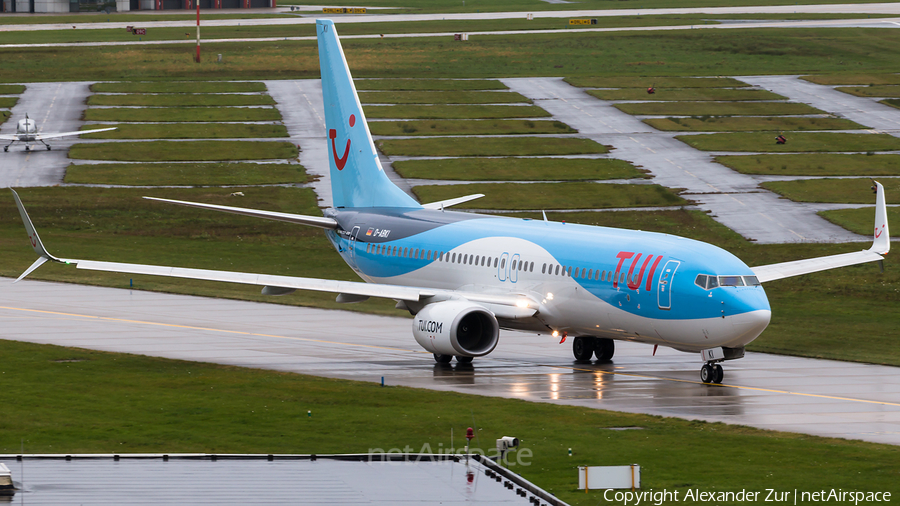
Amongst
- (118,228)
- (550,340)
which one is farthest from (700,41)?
(550,340)

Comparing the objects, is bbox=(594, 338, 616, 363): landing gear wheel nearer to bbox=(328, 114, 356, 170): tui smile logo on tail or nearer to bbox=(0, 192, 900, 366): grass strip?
bbox=(0, 192, 900, 366): grass strip

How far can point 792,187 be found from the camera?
8669 cm

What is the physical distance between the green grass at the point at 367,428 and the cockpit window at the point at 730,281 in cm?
573

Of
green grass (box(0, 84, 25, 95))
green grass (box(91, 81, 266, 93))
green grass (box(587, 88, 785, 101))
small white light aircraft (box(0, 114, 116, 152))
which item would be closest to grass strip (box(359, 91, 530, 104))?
green grass (box(587, 88, 785, 101))

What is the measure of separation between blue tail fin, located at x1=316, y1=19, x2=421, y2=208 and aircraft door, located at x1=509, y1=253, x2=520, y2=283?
29.8 feet

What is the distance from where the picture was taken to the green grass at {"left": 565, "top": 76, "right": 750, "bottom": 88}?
133 metres

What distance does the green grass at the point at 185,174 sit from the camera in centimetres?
8812

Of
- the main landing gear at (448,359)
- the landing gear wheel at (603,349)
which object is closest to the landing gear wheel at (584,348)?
the landing gear wheel at (603,349)

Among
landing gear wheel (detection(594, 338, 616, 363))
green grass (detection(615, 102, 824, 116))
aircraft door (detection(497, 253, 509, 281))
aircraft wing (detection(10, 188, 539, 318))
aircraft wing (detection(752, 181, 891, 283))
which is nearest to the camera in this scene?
aircraft wing (detection(10, 188, 539, 318))

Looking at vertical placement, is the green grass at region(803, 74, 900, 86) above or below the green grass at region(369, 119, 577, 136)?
above

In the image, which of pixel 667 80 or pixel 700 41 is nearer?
pixel 667 80

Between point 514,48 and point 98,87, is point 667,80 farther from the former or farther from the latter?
point 98,87

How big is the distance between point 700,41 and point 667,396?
129 meters

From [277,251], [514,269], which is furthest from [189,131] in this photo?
[514,269]
